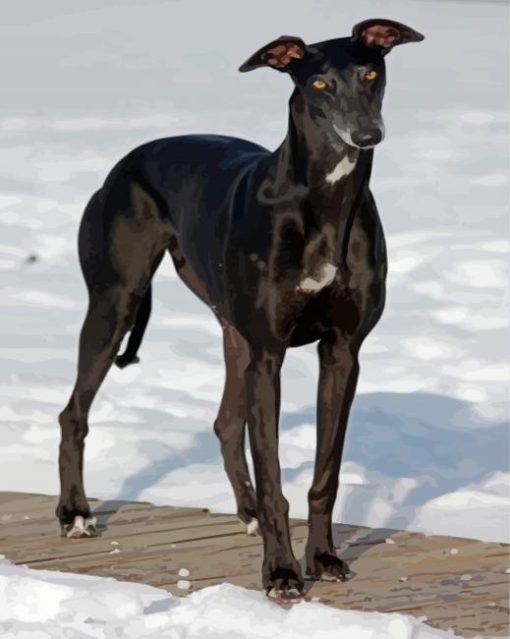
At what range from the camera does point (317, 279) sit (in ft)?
19.2

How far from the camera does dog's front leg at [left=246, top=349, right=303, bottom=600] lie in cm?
595

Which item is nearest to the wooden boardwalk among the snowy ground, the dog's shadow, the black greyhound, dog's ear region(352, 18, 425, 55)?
the dog's shadow

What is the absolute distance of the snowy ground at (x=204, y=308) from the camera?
28.9ft

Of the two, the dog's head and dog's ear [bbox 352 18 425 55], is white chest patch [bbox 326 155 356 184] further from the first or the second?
dog's ear [bbox 352 18 425 55]

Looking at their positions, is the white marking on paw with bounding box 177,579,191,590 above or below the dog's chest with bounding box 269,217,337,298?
below

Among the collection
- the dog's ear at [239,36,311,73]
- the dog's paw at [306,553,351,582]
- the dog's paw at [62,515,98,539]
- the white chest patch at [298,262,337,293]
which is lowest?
the dog's paw at [62,515,98,539]

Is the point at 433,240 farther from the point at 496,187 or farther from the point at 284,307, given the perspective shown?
the point at 284,307

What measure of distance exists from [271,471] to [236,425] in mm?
1097

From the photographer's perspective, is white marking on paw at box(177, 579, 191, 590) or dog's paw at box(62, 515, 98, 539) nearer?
white marking on paw at box(177, 579, 191, 590)

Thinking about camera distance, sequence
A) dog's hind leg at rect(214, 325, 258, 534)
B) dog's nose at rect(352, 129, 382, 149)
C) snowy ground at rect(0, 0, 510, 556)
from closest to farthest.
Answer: dog's nose at rect(352, 129, 382, 149)
dog's hind leg at rect(214, 325, 258, 534)
snowy ground at rect(0, 0, 510, 556)

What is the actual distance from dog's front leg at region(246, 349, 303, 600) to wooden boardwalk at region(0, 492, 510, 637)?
0.15 metres

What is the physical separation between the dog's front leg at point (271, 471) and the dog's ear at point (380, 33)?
1.06m

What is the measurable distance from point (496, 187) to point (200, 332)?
4862 millimetres

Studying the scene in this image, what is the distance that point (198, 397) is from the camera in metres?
10.5
